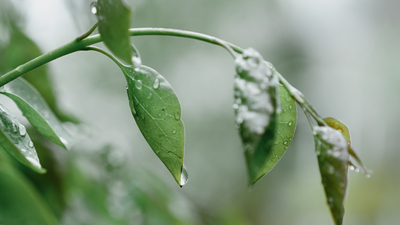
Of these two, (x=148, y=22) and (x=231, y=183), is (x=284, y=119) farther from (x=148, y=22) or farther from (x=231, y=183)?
(x=231, y=183)

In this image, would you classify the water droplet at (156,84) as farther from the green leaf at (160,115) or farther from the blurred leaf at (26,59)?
the blurred leaf at (26,59)

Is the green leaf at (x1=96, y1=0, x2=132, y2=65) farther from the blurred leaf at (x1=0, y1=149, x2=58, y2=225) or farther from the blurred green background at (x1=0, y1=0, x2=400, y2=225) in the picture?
the blurred green background at (x1=0, y1=0, x2=400, y2=225)

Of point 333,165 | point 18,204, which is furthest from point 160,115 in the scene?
point 18,204

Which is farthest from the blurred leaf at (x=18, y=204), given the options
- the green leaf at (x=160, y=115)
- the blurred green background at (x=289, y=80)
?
the blurred green background at (x=289, y=80)

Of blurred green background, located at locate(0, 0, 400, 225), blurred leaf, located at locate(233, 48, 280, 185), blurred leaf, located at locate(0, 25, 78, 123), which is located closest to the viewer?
blurred leaf, located at locate(233, 48, 280, 185)

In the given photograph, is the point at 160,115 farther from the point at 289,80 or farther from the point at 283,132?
the point at 289,80

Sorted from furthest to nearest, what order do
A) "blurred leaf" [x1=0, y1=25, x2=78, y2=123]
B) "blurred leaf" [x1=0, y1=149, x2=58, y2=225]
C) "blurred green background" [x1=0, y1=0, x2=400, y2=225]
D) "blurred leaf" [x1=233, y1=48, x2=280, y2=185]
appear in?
"blurred green background" [x1=0, y1=0, x2=400, y2=225], "blurred leaf" [x1=0, y1=25, x2=78, y2=123], "blurred leaf" [x1=0, y1=149, x2=58, y2=225], "blurred leaf" [x1=233, y1=48, x2=280, y2=185]

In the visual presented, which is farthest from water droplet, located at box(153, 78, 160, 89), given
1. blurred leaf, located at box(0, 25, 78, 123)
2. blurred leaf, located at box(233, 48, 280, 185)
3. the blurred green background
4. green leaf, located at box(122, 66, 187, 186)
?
the blurred green background
